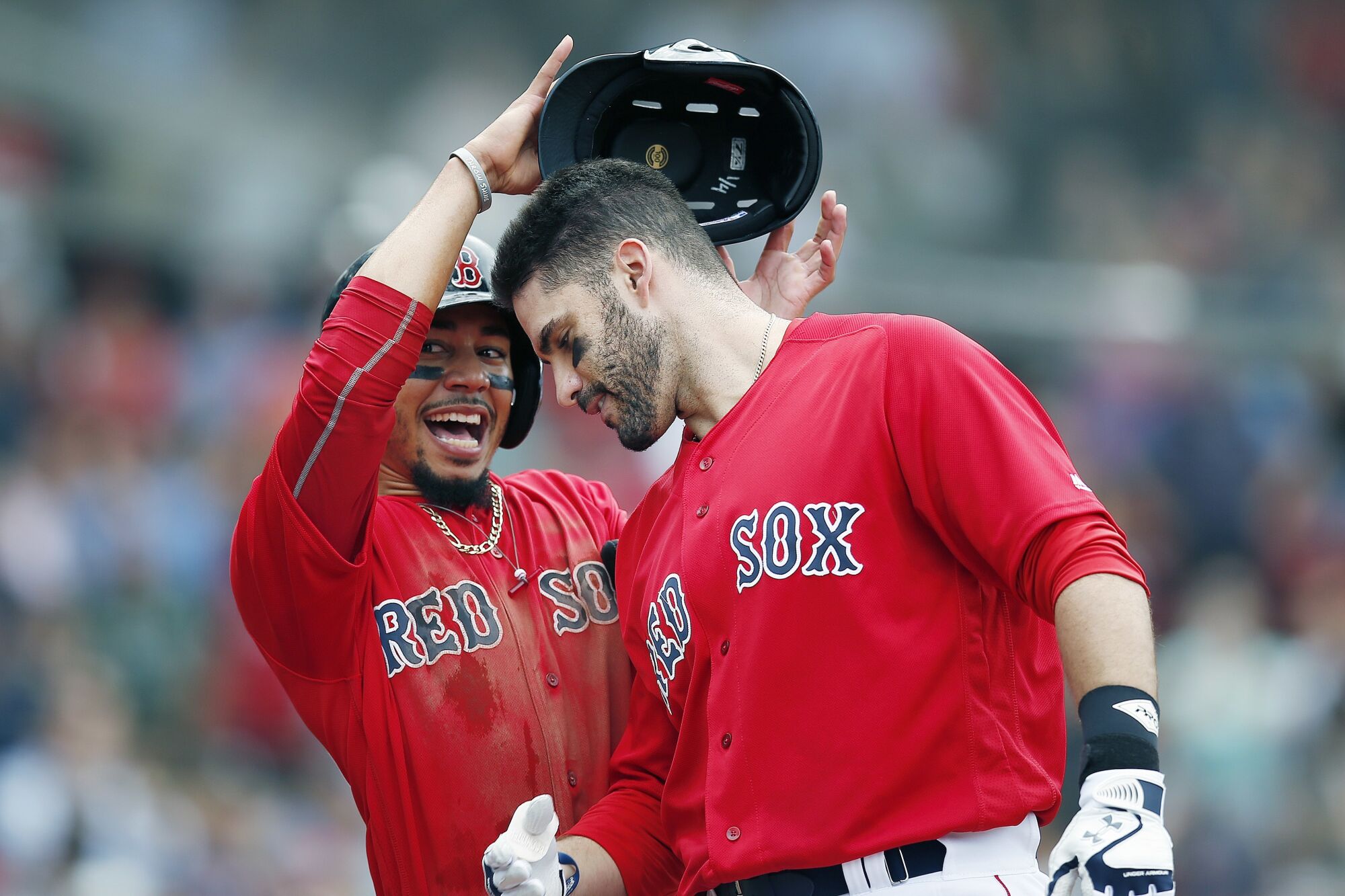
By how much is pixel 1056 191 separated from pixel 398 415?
339 inches

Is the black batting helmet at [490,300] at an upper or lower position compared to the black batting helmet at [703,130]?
lower

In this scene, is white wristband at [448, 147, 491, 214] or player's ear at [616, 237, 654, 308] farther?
white wristband at [448, 147, 491, 214]

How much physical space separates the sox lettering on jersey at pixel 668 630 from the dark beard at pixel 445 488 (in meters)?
0.65

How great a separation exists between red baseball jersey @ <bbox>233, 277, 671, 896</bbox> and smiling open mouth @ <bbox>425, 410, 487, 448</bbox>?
0.59 ft

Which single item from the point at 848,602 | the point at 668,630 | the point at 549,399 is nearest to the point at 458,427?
the point at 668,630

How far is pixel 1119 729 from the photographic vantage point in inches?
90.0

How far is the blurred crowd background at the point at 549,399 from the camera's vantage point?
6.91 meters

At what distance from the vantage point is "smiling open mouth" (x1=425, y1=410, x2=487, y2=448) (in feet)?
11.5

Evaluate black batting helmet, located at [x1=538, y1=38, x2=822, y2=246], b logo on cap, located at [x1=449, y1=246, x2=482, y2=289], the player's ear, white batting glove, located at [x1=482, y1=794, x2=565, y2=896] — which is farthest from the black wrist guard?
b logo on cap, located at [x1=449, y1=246, x2=482, y2=289]

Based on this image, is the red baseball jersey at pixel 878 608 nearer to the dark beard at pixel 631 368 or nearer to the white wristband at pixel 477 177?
the dark beard at pixel 631 368

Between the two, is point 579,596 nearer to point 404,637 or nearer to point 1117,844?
point 404,637

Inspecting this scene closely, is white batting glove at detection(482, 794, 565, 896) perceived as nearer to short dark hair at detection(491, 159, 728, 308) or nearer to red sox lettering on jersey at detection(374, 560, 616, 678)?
red sox lettering on jersey at detection(374, 560, 616, 678)

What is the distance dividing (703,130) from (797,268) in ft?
1.29

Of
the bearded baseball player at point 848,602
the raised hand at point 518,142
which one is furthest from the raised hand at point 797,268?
the raised hand at point 518,142
